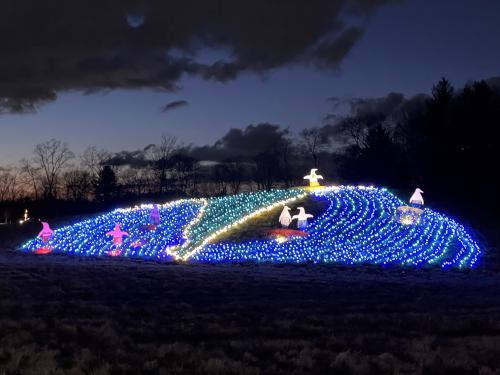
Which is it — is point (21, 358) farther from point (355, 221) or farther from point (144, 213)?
point (144, 213)

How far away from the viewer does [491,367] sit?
5.55m

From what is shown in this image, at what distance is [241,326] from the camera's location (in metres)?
7.58

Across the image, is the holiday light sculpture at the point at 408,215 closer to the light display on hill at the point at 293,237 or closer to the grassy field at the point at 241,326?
the light display on hill at the point at 293,237

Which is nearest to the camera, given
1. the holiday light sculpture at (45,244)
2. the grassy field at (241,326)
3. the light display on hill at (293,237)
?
the grassy field at (241,326)

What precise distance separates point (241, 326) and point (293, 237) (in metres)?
16.2

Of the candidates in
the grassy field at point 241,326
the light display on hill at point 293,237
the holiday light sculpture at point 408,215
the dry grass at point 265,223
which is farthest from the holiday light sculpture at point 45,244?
the holiday light sculpture at point 408,215

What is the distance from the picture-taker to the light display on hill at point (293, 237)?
68.2 feet

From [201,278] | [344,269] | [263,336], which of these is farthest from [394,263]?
[263,336]

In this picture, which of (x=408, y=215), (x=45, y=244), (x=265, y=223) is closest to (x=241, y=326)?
(x=265, y=223)

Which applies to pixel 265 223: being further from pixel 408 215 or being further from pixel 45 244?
pixel 45 244

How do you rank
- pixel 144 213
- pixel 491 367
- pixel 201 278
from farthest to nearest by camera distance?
pixel 144 213
pixel 201 278
pixel 491 367

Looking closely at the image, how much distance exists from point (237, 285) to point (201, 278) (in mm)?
1606

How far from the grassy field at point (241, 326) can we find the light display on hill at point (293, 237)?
22.8 ft

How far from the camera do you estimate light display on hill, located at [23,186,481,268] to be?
20781 mm
